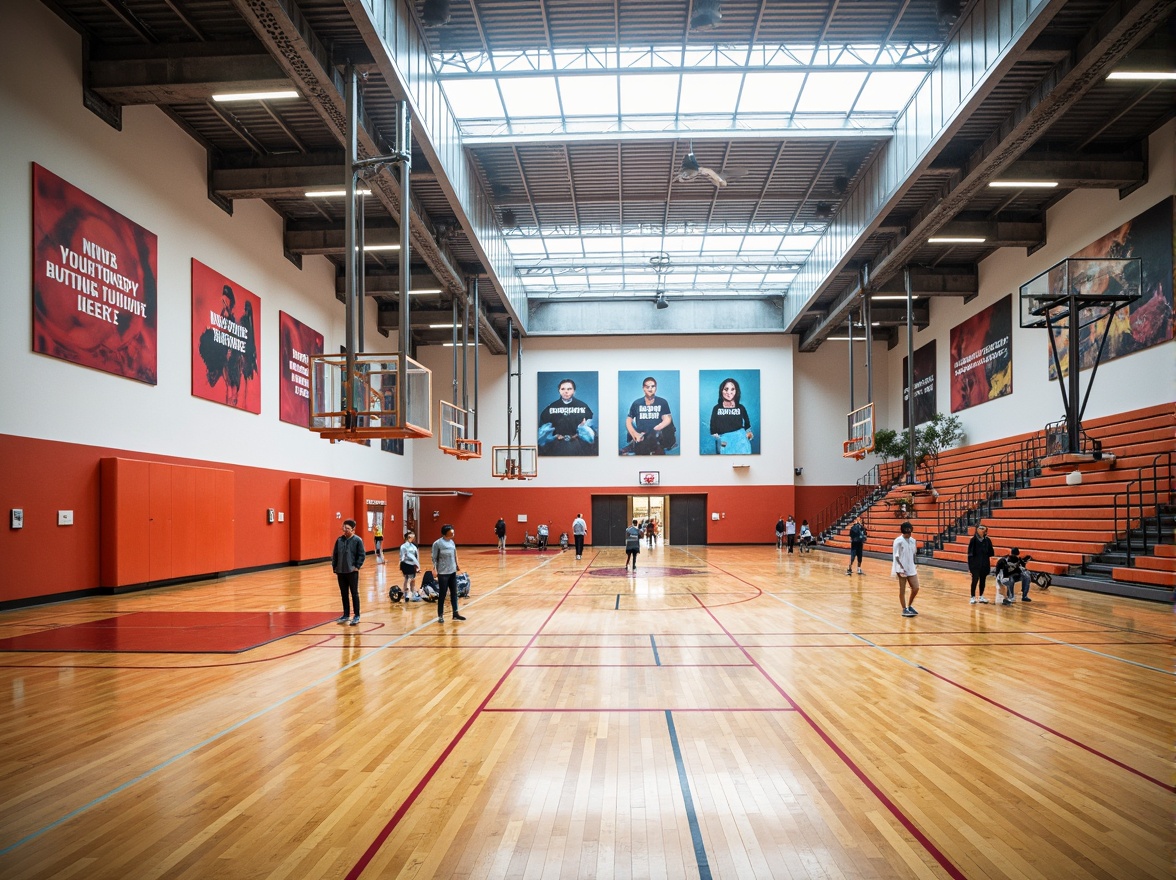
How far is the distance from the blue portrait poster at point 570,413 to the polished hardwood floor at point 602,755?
25581mm

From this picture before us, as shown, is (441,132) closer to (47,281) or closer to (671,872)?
(47,281)

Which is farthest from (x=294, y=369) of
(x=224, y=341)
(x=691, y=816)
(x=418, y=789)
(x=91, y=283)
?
(x=691, y=816)

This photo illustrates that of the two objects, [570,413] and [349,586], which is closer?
[349,586]

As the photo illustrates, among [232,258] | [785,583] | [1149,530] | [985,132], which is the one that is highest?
[985,132]

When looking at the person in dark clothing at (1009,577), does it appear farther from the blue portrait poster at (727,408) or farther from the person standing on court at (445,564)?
the blue portrait poster at (727,408)

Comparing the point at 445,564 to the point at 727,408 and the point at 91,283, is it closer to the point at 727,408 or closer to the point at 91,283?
the point at 91,283

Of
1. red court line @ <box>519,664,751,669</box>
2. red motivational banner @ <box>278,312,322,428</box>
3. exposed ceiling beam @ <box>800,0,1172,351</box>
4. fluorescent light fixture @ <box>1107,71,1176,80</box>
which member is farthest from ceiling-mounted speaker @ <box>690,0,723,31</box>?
red motivational banner @ <box>278,312,322,428</box>

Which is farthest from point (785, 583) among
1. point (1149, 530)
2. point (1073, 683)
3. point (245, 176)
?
point (245, 176)

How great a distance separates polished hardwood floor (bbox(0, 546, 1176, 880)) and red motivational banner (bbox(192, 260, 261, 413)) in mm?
9574

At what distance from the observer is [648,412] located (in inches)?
1441

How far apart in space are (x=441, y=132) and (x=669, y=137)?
5.82 m

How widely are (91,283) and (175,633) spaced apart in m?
7.84

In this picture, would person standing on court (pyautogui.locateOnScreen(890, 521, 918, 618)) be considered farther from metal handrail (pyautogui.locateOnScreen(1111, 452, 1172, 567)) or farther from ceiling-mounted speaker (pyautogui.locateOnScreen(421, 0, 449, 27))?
ceiling-mounted speaker (pyautogui.locateOnScreen(421, 0, 449, 27))

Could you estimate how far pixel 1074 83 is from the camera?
1357 cm
